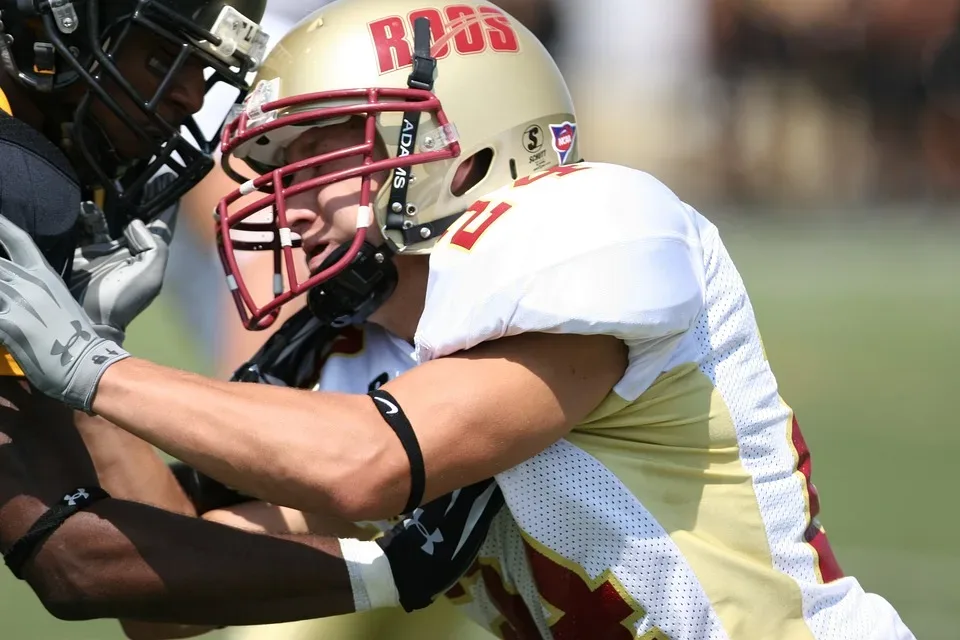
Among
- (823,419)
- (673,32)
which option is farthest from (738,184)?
(823,419)

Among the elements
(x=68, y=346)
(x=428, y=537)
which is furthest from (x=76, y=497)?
(x=428, y=537)

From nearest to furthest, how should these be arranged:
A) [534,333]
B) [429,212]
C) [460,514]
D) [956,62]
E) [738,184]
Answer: [534,333]
[460,514]
[429,212]
[956,62]
[738,184]

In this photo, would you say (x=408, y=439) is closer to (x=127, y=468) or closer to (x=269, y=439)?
(x=269, y=439)

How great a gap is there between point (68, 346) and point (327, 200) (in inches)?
24.0

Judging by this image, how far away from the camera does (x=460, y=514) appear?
2.28 meters

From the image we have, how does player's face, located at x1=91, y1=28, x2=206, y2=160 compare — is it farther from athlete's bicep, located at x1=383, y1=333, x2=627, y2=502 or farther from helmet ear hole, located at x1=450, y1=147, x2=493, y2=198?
athlete's bicep, located at x1=383, y1=333, x2=627, y2=502

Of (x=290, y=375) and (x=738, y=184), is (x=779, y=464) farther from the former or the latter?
(x=738, y=184)

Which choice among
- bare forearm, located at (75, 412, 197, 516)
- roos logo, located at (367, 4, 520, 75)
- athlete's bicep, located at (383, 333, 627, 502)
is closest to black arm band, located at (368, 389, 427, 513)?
athlete's bicep, located at (383, 333, 627, 502)

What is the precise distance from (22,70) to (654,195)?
4.25 feet

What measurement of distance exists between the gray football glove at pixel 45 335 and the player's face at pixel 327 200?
530mm

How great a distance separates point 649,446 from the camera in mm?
2207

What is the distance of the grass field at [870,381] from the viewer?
4461 mm

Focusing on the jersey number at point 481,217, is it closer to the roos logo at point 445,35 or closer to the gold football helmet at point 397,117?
the gold football helmet at point 397,117

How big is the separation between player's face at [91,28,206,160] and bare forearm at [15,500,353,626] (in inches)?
32.6
